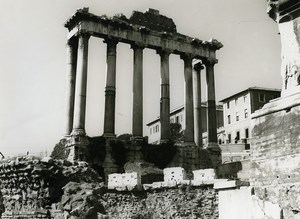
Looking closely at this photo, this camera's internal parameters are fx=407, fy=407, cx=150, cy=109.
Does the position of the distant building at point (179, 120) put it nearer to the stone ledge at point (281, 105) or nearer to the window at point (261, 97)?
the window at point (261, 97)

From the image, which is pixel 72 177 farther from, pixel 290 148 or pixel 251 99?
pixel 251 99

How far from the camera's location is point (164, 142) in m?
24.3

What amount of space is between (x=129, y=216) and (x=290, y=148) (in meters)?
13.7

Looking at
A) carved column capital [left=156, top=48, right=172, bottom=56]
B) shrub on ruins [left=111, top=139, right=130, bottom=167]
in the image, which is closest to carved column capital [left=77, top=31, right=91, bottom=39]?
carved column capital [left=156, top=48, right=172, bottom=56]

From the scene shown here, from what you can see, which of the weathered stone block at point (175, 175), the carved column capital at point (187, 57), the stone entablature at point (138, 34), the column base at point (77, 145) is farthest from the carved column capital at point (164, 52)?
the weathered stone block at point (175, 175)

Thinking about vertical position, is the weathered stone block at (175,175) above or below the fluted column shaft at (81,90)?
below

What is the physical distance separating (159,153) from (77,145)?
5.10 metres

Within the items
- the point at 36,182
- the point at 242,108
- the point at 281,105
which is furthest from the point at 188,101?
the point at 281,105

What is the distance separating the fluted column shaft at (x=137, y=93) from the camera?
23.7 metres

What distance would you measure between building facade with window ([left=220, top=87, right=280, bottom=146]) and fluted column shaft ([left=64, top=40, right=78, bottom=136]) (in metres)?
22.0

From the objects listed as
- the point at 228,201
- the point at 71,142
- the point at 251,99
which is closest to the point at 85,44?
the point at 71,142

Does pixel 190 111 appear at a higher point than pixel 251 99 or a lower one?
lower

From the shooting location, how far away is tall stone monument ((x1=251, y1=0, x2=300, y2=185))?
332cm

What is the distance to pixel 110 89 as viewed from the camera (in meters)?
23.6
